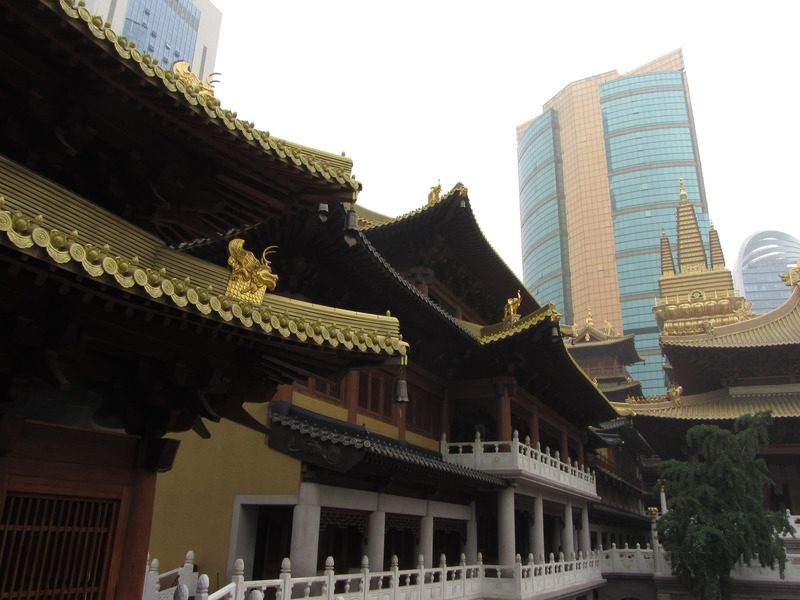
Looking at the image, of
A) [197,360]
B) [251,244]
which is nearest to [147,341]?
[197,360]

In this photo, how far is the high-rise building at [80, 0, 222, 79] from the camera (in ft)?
264

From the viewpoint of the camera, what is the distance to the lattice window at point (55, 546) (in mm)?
5312

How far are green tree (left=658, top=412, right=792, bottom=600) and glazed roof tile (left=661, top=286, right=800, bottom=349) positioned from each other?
873cm

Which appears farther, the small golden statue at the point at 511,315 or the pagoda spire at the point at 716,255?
the pagoda spire at the point at 716,255

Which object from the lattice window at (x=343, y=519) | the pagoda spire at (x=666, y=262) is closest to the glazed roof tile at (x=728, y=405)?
the lattice window at (x=343, y=519)

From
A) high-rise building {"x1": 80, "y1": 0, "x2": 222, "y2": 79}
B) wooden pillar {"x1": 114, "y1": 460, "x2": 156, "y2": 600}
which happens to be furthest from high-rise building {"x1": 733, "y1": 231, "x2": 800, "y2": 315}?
wooden pillar {"x1": 114, "y1": 460, "x2": 156, "y2": 600}

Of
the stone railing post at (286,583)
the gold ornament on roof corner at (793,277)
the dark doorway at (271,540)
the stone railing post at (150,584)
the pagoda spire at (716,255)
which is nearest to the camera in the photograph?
the stone railing post at (150,584)

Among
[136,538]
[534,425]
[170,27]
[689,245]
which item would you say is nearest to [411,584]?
[534,425]

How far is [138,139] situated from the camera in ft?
21.5

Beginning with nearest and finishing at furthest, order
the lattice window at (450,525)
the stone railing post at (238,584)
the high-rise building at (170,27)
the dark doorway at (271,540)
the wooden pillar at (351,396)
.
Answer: the stone railing post at (238,584), the dark doorway at (271,540), the wooden pillar at (351,396), the lattice window at (450,525), the high-rise building at (170,27)

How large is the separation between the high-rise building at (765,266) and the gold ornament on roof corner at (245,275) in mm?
153975

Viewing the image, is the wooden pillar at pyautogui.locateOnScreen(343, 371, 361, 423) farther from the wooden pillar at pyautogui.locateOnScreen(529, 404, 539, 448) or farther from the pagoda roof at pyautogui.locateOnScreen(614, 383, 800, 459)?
the pagoda roof at pyautogui.locateOnScreen(614, 383, 800, 459)

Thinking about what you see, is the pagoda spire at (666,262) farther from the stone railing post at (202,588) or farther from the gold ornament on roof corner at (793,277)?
the stone railing post at (202,588)

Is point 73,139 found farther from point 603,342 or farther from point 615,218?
point 615,218
